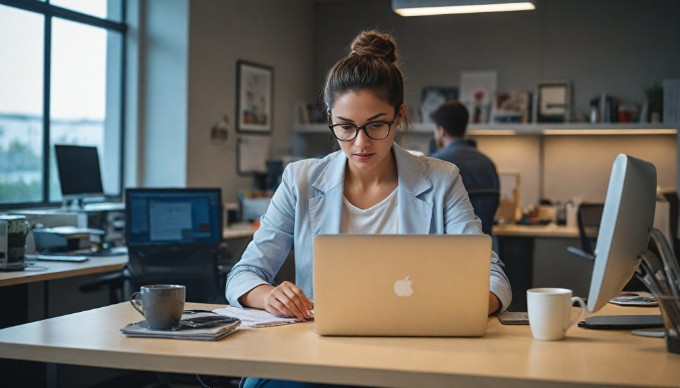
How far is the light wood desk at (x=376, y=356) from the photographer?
150 centimetres

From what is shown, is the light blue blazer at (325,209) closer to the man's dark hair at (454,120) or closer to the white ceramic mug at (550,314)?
the white ceramic mug at (550,314)

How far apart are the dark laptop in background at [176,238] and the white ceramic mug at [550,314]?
2602 millimetres

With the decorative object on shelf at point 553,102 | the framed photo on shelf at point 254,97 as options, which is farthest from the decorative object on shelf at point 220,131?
the decorative object on shelf at point 553,102

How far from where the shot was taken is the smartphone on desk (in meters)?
1.99

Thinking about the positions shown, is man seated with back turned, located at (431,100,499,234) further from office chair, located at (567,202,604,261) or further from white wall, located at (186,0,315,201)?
white wall, located at (186,0,315,201)

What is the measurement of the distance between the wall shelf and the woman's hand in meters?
4.66

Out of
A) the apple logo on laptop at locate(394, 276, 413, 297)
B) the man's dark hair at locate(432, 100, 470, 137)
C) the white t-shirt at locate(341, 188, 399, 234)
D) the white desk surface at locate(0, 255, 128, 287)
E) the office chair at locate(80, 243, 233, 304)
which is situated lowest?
the office chair at locate(80, 243, 233, 304)

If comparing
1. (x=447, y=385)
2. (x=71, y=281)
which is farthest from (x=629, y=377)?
(x=71, y=281)

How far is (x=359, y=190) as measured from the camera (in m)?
2.37

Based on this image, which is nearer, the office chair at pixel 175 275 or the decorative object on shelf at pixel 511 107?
the office chair at pixel 175 275

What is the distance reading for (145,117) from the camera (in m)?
5.68

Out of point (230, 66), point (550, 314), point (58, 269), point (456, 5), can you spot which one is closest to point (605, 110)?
point (456, 5)

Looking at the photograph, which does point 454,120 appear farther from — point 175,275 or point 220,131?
point 175,275

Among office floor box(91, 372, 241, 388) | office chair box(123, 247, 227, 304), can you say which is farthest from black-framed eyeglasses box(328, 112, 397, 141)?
office floor box(91, 372, 241, 388)
